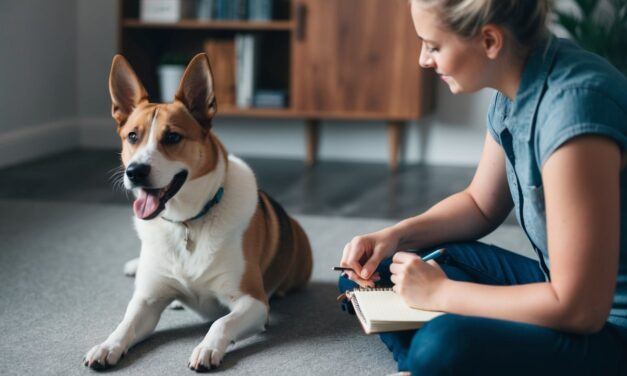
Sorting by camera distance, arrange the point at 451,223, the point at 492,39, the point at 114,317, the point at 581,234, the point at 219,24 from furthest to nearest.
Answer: the point at 219,24 → the point at 114,317 → the point at 451,223 → the point at 492,39 → the point at 581,234

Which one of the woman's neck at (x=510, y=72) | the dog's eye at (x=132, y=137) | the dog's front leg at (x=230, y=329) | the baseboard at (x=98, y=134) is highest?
the woman's neck at (x=510, y=72)

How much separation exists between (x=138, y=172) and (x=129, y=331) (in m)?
0.36

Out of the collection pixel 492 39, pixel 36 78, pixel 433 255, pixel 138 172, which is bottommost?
pixel 36 78

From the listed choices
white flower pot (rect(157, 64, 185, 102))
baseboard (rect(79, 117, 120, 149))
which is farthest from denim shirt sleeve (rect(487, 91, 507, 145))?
baseboard (rect(79, 117, 120, 149))

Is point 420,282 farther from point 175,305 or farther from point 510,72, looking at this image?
point 175,305

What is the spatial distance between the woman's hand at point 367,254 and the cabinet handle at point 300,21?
9.04 ft

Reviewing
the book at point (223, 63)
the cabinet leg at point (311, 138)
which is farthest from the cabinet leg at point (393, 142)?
the book at point (223, 63)

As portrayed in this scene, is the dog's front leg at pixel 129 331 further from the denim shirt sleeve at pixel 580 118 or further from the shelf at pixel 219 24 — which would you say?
the shelf at pixel 219 24

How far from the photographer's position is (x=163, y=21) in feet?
14.4

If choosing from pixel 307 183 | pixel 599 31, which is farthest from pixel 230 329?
pixel 599 31

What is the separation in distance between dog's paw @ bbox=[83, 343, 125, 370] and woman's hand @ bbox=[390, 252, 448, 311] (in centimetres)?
67

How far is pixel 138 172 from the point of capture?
5.73 ft

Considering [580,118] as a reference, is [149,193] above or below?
below

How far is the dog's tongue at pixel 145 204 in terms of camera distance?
5.86 feet
